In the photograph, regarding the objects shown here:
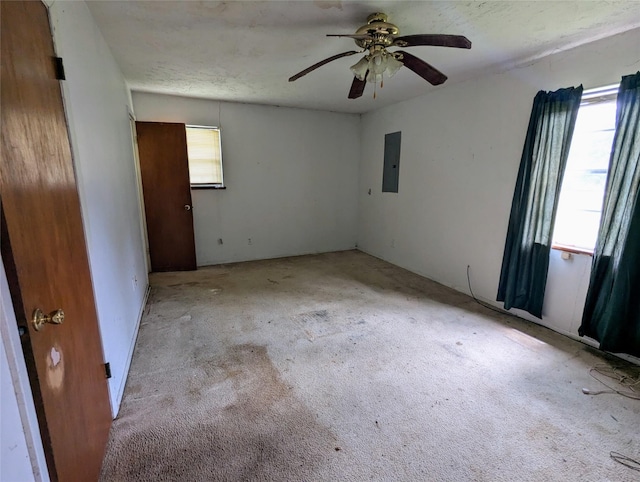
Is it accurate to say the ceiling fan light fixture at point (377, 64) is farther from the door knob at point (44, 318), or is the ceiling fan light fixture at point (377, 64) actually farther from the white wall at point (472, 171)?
the door knob at point (44, 318)

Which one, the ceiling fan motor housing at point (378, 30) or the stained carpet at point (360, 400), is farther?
the ceiling fan motor housing at point (378, 30)

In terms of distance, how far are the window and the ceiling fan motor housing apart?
5.72 ft

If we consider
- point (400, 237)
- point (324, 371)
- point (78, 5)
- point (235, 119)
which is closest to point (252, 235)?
point (235, 119)

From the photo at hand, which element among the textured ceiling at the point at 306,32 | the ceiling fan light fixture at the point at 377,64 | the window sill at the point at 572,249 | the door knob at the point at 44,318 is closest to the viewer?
the door knob at the point at 44,318

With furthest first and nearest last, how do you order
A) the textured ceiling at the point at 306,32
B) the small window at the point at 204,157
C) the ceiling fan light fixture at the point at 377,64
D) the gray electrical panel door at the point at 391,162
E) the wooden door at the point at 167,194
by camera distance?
the gray electrical panel door at the point at 391,162 < the small window at the point at 204,157 < the wooden door at the point at 167,194 < the ceiling fan light fixture at the point at 377,64 < the textured ceiling at the point at 306,32

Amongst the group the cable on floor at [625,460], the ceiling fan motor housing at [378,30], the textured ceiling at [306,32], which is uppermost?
the textured ceiling at [306,32]

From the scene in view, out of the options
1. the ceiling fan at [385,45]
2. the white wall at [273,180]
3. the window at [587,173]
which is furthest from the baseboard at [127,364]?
the window at [587,173]

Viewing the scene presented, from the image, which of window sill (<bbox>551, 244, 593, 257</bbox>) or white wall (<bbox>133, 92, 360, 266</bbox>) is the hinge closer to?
white wall (<bbox>133, 92, 360, 266</bbox>)

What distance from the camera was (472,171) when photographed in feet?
11.2

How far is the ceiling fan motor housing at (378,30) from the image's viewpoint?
1.90m

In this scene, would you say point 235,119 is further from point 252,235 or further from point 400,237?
point 400,237

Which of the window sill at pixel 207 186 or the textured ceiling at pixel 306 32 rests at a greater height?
the textured ceiling at pixel 306 32

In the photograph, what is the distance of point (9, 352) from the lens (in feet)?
2.61

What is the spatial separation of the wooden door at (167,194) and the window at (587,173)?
427 centimetres
